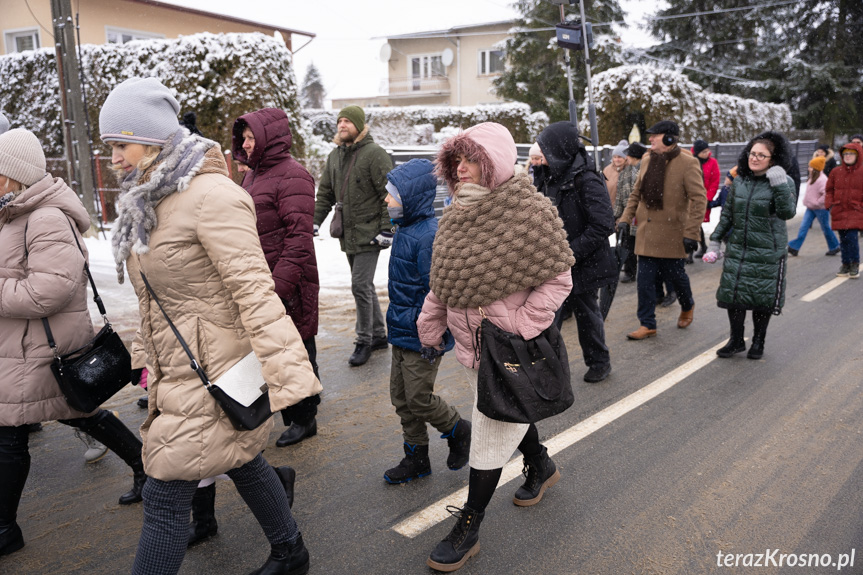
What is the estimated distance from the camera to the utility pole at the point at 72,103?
11.5 meters

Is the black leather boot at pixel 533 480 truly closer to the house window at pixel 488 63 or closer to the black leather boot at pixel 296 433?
the black leather boot at pixel 296 433

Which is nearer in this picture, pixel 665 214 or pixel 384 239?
pixel 384 239

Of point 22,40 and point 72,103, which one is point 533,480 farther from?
point 22,40

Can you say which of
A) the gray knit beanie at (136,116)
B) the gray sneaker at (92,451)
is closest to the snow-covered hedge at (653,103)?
the gray sneaker at (92,451)

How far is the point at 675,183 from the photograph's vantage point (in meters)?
6.68

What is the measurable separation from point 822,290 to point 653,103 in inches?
536

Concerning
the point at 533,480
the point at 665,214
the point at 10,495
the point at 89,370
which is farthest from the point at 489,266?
the point at 665,214

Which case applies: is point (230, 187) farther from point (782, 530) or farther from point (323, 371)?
point (323, 371)

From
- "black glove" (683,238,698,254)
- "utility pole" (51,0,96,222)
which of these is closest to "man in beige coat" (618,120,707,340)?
"black glove" (683,238,698,254)

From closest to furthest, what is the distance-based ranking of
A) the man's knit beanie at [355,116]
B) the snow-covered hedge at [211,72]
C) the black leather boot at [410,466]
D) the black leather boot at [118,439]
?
the black leather boot at [118,439] → the black leather boot at [410,466] → the man's knit beanie at [355,116] → the snow-covered hedge at [211,72]

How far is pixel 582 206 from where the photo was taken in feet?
16.7

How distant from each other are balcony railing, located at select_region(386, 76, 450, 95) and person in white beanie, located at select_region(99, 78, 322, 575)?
1672 inches

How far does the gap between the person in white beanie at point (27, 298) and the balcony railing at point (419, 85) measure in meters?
41.9

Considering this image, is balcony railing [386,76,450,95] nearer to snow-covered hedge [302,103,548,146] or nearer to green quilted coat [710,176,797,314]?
snow-covered hedge [302,103,548,146]
